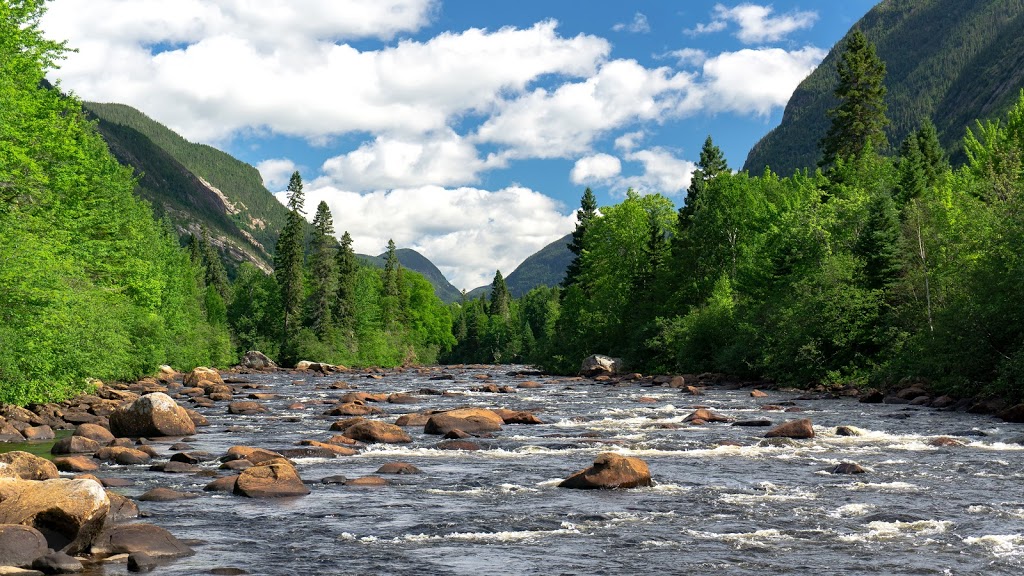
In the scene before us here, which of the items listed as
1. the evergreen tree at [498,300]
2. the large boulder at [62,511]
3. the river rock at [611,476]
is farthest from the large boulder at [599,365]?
the evergreen tree at [498,300]

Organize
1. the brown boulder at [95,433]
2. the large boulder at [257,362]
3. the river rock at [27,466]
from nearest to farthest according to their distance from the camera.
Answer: the river rock at [27,466], the brown boulder at [95,433], the large boulder at [257,362]

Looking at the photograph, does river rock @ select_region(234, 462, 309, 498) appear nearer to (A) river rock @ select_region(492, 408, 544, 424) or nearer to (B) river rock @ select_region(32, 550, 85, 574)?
(B) river rock @ select_region(32, 550, 85, 574)

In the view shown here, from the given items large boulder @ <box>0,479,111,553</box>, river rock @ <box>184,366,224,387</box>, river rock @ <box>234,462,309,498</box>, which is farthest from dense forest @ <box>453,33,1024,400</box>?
river rock @ <box>184,366,224,387</box>

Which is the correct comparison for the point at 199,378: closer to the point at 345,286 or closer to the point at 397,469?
the point at 397,469

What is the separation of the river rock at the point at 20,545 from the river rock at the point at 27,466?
4293 mm

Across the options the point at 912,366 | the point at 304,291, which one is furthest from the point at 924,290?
the point at 304,291

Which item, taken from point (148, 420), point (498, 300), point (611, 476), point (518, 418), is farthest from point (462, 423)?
point (498, 300)

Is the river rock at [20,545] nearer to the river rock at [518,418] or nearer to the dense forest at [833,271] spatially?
the river rock at [518,418]

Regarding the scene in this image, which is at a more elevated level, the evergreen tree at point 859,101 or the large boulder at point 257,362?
the evergreen tree at point 859,101

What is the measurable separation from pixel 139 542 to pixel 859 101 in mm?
74495

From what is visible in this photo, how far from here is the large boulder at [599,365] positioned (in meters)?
66.2

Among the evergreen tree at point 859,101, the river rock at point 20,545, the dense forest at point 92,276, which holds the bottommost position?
the river rock at point 20,545

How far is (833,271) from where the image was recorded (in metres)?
46.0

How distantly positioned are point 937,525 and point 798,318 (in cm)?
3500
